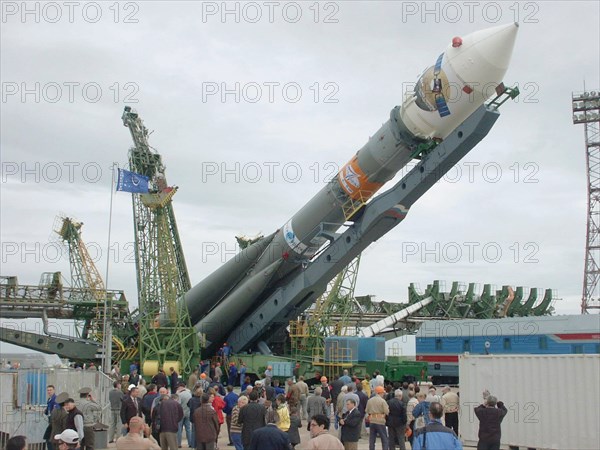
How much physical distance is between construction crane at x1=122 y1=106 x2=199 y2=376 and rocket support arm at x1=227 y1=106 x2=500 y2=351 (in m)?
1.92

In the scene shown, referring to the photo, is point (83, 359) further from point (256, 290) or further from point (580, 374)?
point (580, 374)

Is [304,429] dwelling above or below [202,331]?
below

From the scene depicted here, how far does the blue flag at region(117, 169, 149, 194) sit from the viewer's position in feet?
81.4

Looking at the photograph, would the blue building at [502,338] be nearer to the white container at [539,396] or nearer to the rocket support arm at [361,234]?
the rocket support arm at [361,234]

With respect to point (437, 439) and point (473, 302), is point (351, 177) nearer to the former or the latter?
point (437, 439)

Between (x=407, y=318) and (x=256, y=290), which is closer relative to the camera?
(x=256, y=290)

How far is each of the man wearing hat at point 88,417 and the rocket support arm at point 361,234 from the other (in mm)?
11159

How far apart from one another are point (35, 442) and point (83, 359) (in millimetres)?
18153

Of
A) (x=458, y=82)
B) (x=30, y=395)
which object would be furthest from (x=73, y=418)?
(x=458, y=82)

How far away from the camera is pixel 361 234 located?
67.5ft

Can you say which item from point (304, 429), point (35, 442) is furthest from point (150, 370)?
point (35, 442)

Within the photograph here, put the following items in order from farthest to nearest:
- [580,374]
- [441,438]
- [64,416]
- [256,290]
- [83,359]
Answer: [83,359]
[256,290]
[580,374]
[64,416]
[441,438]

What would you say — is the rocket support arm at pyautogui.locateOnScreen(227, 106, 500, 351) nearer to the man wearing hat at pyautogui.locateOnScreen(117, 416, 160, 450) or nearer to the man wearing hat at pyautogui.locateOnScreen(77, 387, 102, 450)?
the man wearing hat at pyautogui.locateOnScreen(77, 387, 102, 450)

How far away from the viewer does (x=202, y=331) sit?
2486cm
